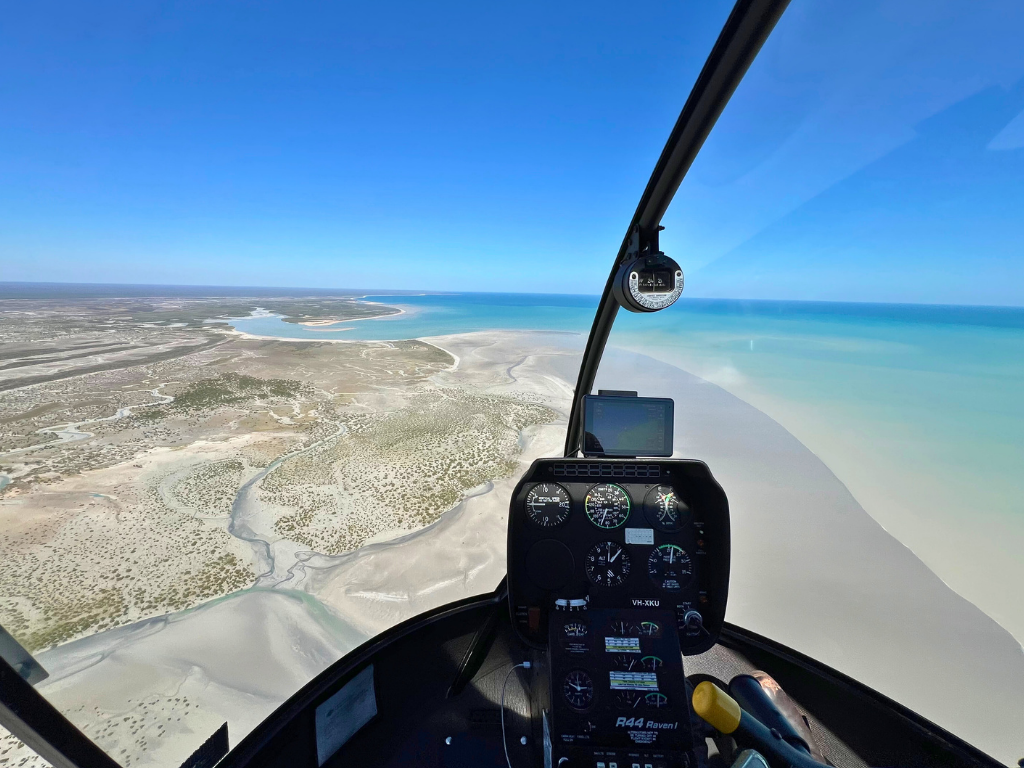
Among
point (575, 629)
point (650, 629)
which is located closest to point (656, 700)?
point (650, 629)

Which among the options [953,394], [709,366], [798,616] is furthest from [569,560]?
[953,394]

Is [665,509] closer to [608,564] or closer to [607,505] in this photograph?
[607,505]

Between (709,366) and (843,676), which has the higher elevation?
(709,366)

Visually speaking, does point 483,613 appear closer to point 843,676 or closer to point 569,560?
point 569,560

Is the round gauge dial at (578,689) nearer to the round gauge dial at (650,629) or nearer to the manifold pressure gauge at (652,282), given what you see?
the round gauge dial at (650,629)

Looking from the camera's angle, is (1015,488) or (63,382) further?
(63,382)

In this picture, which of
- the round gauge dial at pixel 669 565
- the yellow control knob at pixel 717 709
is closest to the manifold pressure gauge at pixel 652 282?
the round gauge dial at pixel 669 565
